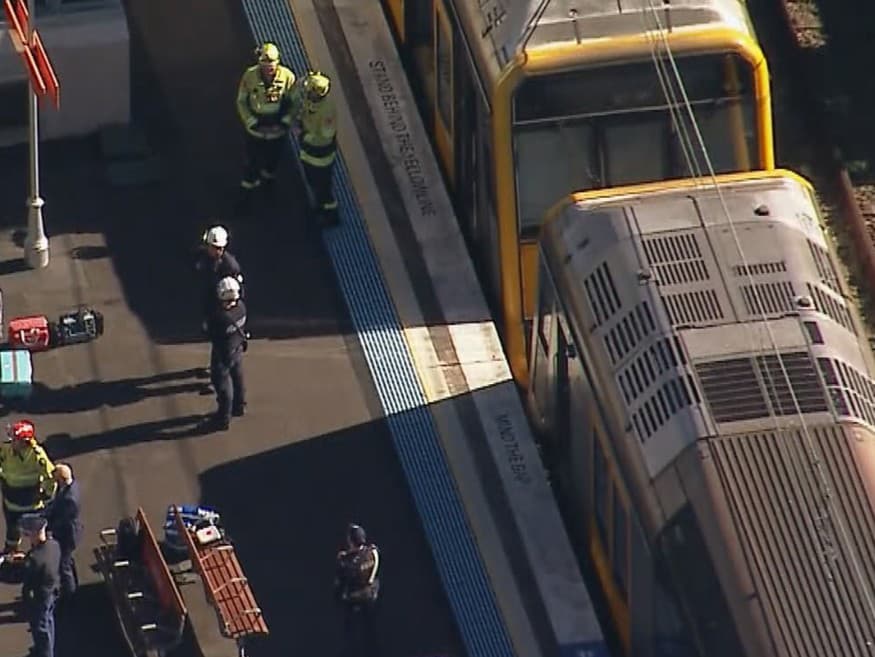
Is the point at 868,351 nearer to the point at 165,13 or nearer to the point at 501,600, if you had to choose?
the point at 501,600

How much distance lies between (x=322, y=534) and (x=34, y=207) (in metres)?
3.88

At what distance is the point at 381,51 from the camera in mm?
26484

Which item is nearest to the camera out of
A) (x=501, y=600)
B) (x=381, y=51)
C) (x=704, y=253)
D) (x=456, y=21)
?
(x=704, y=253)

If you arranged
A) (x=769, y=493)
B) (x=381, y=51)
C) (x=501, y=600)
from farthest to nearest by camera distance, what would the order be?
(x=381, y=51) < (x=501, y=600) < (x=769, y=493)

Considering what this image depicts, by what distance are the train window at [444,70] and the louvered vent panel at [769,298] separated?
15.6ft

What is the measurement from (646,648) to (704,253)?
275cm

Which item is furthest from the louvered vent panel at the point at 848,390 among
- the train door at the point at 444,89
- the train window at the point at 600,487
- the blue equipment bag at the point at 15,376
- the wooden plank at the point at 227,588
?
the blue equipment bag at the point at 15,376

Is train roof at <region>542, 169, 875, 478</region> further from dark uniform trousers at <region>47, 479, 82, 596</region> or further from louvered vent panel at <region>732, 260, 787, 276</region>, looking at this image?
dark uniform trousers at <region>47, 479, 82, 596</region>

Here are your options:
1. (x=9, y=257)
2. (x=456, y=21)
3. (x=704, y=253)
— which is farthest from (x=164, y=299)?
(x=704, y=253)

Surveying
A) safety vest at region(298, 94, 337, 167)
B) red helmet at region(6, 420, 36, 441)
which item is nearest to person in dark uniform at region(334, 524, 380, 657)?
red helmet at region(6, 420, 36, 441)

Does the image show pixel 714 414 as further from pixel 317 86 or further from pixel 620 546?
pixel 317 86

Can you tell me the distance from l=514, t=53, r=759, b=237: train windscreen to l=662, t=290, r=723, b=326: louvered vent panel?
7.91ft

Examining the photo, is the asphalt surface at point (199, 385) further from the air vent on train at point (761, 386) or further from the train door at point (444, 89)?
the air vent on train at point (761, 386)

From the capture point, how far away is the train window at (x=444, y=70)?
23.8 m
